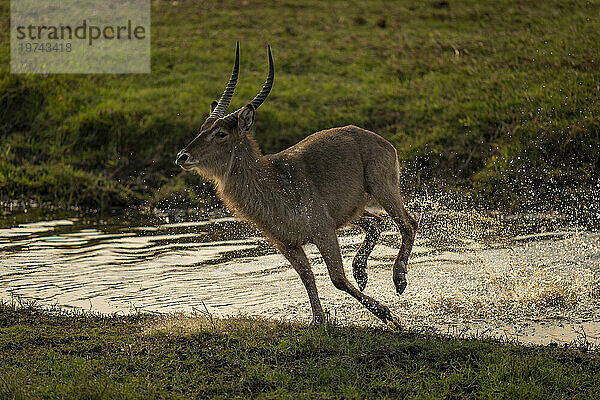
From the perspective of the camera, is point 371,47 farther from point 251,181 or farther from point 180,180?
point 251,181

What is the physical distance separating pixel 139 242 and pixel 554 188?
17.9 ft

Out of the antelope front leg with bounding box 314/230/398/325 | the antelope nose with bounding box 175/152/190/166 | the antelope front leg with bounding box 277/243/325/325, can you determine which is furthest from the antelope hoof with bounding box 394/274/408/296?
the antelope nose with bounding box 175/152/190/166

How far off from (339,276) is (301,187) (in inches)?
30.9

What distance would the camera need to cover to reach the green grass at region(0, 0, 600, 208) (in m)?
11.0

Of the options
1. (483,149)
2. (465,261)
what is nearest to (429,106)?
(483,149)

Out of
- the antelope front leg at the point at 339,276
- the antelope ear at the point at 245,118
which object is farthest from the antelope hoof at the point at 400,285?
the antelope ear at the point at 245,118

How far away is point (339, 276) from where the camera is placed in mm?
6008

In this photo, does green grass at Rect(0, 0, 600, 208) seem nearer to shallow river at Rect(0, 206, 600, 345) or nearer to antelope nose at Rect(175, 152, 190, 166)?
shallow river at Rect(0, 206, 600, 345)

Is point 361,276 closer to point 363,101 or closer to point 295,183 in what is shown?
point 295,183

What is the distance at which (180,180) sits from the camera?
1155 cm

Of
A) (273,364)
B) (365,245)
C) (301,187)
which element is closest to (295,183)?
(301,187)

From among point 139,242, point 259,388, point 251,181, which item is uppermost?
point 251,181

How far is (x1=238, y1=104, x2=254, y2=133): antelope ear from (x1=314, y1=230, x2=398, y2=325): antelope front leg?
1038 mm

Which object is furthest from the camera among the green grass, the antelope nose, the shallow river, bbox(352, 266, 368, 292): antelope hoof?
the green grass
